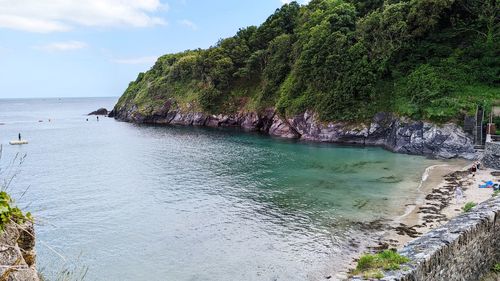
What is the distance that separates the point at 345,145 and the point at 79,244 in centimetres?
4491

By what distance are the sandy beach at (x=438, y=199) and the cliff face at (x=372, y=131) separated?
7.10m

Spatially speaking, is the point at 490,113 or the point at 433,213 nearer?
the point at 433,213

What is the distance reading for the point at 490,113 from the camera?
4769 centimetres

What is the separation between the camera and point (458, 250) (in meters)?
13.1

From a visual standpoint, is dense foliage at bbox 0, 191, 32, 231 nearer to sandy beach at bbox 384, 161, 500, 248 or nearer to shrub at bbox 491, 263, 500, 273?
shrub at bbox 491, 263, 500, 273

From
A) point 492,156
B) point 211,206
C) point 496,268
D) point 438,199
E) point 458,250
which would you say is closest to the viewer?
point 458,250

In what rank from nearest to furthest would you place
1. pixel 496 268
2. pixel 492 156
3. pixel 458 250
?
pixel 458 250 → pixel 496 268 → pixel 492 156

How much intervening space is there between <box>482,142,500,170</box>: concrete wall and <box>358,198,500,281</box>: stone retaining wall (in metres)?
27.5

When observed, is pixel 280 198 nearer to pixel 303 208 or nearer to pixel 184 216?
pixel 303 208

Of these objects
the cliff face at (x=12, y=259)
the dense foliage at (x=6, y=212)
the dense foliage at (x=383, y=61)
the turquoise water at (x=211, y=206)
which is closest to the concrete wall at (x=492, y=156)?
the turquoise water at (x=211, y=206)

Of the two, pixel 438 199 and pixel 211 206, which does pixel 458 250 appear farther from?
pixel 211 206

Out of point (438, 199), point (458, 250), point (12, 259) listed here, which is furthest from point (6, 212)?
point (438, 199)

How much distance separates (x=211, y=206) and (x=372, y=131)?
37.6 meters

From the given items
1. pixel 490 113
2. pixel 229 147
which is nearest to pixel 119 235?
pixel 229 147
